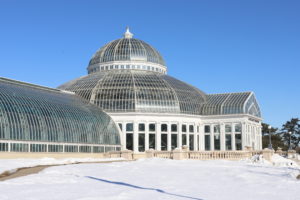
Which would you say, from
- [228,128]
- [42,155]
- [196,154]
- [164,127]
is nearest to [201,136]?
[228,128]

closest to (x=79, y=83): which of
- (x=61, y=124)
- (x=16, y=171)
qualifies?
(x=61, y=124)

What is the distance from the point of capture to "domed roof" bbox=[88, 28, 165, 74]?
284ft

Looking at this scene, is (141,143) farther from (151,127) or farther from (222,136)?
(222,136)

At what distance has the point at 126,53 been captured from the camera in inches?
3420

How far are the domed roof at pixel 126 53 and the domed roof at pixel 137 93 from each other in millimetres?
4998

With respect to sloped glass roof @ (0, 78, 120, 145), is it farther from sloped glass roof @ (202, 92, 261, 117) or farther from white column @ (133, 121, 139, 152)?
sloped glass roof @ (202, 92, 261, 117)

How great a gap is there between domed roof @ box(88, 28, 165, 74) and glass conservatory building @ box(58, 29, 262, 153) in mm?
200

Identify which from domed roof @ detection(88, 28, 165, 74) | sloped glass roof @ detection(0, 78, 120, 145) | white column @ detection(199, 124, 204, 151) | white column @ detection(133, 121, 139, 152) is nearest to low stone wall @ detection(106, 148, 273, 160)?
sloped glass roof @ detection(0, 78, 120, 145)

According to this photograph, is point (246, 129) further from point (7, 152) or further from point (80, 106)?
point (7, 152)

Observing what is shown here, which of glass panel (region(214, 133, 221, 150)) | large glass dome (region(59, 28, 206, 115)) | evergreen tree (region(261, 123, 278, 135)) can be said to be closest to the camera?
large glass dome (region(59, 28, 206, 115))

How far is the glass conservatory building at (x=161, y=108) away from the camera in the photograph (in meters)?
74.0

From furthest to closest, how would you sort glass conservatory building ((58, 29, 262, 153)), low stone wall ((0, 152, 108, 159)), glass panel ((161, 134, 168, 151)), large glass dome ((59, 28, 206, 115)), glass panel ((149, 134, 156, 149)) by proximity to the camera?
1. large glass dome ((59, 28, 206, 115))
2. glass panel ((161, 134, 168, 151))
3. glass conservatory building ((58, 29, 262, 153))
4. glass panel ((149, 134, 156, 149))
5. low stone wall ((0, 152, 108, 159))

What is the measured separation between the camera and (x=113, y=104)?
7444 cm

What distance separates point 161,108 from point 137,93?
16.1 feet
